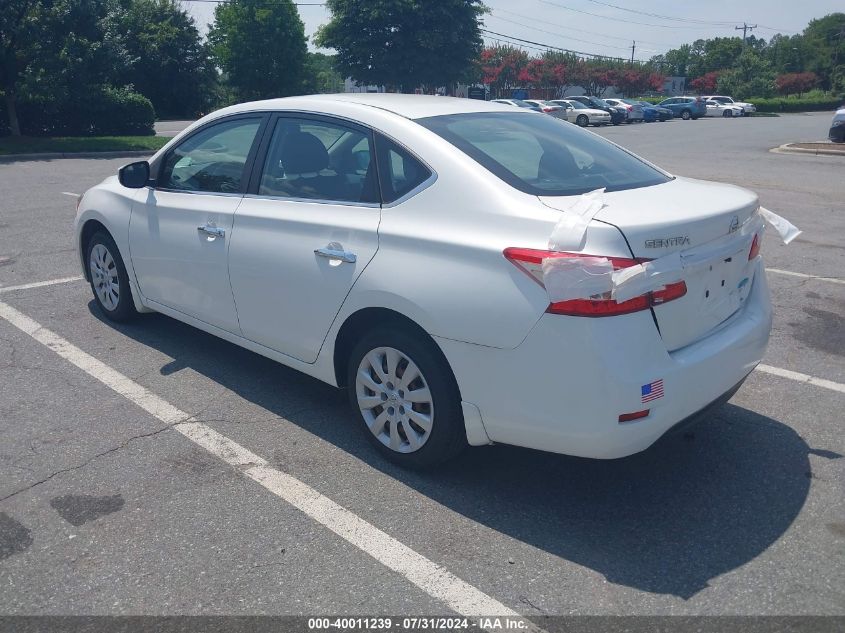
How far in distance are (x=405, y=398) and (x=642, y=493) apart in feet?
3.91

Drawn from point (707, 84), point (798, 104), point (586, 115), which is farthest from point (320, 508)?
point (707, 84)

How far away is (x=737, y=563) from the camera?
315cm

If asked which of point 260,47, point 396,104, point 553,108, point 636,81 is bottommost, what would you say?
point 553,108

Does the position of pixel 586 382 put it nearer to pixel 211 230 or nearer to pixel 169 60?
pixel 211 230

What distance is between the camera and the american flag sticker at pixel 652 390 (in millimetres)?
3137

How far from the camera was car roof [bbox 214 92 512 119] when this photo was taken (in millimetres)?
4199

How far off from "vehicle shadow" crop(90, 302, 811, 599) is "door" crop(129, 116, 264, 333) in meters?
0.72

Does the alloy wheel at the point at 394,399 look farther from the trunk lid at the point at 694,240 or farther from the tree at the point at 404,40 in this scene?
the tree at the point at 404,40

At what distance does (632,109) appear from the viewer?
156 ft

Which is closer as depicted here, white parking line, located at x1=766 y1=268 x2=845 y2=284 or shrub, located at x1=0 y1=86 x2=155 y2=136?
white parking line, located at x1=766 y1=268 x2=845 y2=284

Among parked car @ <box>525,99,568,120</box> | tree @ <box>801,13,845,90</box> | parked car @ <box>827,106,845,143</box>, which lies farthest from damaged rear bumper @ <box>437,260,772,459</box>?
tree @ <box>801,13,845,90</box>

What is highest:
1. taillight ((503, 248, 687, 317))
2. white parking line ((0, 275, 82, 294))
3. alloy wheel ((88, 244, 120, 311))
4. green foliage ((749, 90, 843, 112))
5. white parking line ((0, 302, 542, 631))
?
taillight ((503, 248, 687, 317))

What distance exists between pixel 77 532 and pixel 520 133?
2.88m

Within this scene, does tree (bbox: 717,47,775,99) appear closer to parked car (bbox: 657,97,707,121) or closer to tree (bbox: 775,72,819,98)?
tree (bbox: 775,72,819,98)
